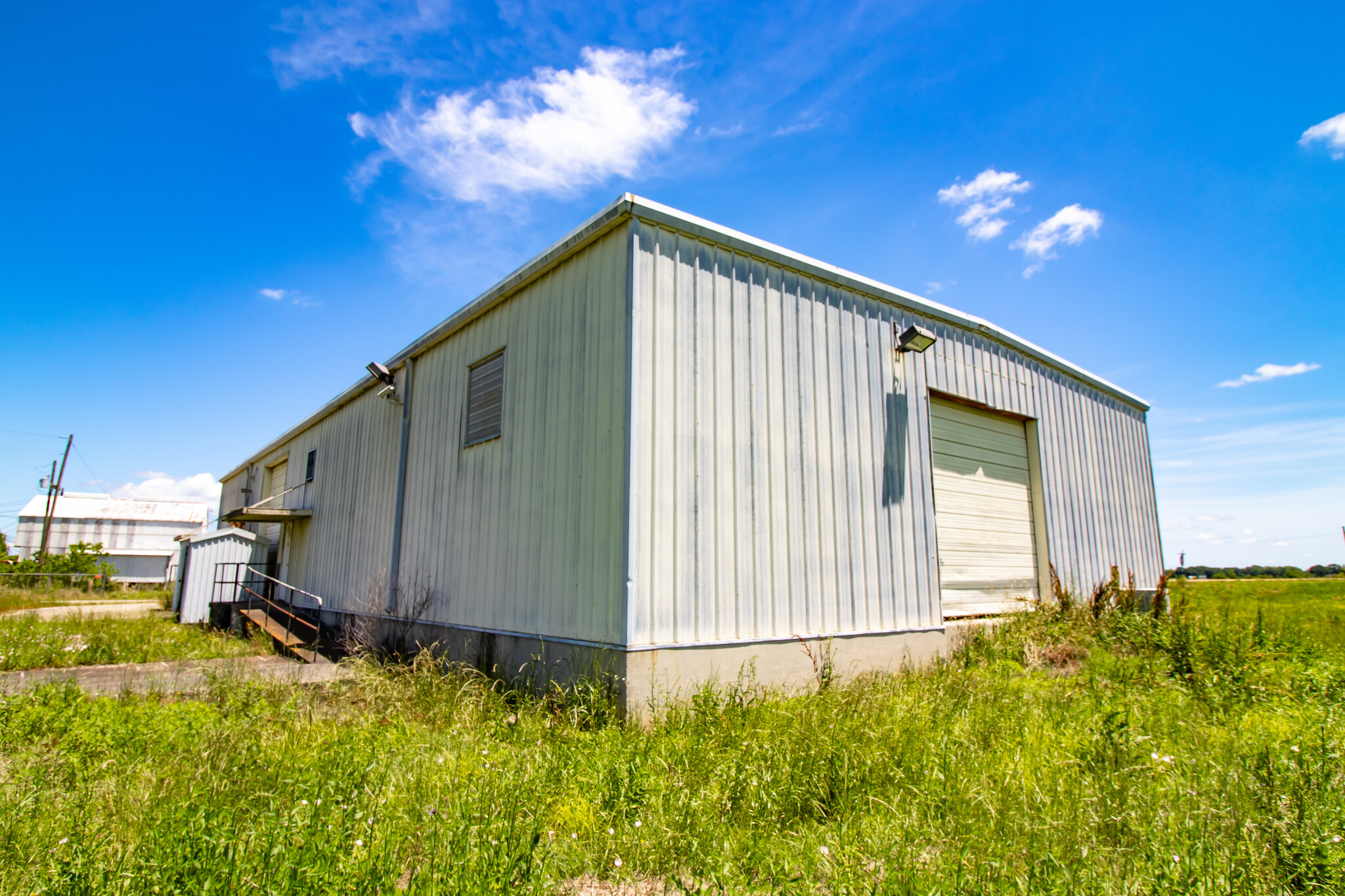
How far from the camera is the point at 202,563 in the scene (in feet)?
Answer: 50.6

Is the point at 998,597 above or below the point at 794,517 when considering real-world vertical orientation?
below

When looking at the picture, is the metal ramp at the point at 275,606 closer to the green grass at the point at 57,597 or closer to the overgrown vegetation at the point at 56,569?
the green grass at the point at 57,597

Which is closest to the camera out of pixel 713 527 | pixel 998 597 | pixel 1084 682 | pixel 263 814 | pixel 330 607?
pixel 263 814

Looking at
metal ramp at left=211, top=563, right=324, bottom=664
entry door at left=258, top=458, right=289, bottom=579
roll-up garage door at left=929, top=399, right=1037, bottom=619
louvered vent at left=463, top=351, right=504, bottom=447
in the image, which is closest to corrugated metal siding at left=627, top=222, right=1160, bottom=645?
roll-up garage door at left=929, top=399, right=1037, bottom=619

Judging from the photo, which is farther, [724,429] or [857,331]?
[857,331]

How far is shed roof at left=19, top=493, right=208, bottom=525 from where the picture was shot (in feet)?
149

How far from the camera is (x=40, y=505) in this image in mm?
46344

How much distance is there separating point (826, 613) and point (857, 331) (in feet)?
11.1

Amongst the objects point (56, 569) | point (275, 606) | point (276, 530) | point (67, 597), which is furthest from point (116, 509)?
point (275, 606)

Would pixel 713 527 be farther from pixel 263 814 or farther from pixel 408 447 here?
pixel 408 447

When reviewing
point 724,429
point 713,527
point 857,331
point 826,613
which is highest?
point 857,331

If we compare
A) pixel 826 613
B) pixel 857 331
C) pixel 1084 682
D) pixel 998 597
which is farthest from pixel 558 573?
pixel 998 597

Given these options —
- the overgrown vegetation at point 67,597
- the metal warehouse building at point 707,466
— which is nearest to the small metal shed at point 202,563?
the metal warehouse building at point 707,466

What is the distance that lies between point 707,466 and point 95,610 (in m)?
23.0
